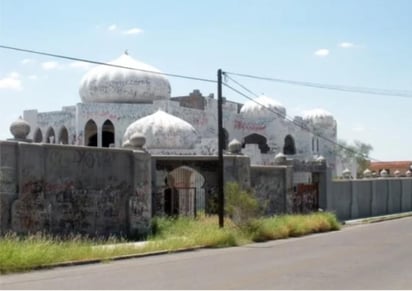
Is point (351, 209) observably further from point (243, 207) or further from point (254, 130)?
point (254, 130)

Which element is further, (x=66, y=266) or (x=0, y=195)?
(x=0, y=195)

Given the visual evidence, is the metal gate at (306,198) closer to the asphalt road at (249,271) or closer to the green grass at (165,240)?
the green grass at (165,240)

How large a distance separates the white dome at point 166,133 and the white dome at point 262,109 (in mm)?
20124

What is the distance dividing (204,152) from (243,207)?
64.5 feet

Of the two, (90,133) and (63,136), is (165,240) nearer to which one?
(90,133)

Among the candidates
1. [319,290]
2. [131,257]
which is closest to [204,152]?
[131,257]

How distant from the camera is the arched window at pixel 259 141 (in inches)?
2297

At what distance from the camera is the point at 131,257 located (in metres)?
16.1

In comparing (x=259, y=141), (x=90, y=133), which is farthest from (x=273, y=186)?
(x=259, y=141)

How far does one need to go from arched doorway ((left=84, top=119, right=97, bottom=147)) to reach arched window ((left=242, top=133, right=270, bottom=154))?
514 inches

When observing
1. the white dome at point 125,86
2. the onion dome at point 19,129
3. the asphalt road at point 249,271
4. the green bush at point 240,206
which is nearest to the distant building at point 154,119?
the white dome at point 125,86

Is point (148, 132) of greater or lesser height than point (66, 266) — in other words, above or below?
above

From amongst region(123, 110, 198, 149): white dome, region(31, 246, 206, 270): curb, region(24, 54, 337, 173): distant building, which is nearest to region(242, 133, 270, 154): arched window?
region(24, 54, 337, 173): distant building

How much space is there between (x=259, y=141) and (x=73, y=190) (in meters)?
41.5
